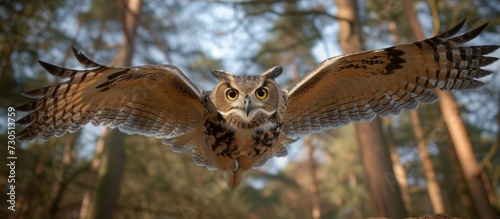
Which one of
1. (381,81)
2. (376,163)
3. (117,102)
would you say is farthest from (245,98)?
(376,163)

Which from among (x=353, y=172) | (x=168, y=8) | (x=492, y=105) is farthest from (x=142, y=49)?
(x=353, y=172)

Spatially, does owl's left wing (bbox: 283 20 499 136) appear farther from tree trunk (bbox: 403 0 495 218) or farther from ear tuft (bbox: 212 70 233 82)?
tree trunk (bbox: 403 0 495 218)

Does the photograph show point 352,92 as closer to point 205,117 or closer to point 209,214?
point 205,117

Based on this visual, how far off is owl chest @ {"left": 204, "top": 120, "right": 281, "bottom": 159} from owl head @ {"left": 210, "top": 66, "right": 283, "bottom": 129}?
4 centimetres

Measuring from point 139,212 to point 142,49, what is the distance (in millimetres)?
3749

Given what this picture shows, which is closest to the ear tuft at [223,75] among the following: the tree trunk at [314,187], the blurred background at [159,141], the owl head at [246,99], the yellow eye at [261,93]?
the owl head at [246,99]

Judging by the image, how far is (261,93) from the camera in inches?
69.2

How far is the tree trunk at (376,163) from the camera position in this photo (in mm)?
4326

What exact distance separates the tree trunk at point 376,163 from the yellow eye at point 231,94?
3.27 metres

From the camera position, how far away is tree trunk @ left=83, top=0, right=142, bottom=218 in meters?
4.68

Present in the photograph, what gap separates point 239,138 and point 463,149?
4.08 m

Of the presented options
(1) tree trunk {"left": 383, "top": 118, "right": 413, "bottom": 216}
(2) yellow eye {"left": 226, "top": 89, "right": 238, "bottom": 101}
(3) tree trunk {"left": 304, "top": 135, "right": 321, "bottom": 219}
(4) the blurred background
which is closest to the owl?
(2) yellow eye {"left": 226, "top": 89, "right": 238, "bottom": 101}

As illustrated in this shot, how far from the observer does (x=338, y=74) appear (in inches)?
88.8

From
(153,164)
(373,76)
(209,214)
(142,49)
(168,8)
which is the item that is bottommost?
(209,214)
